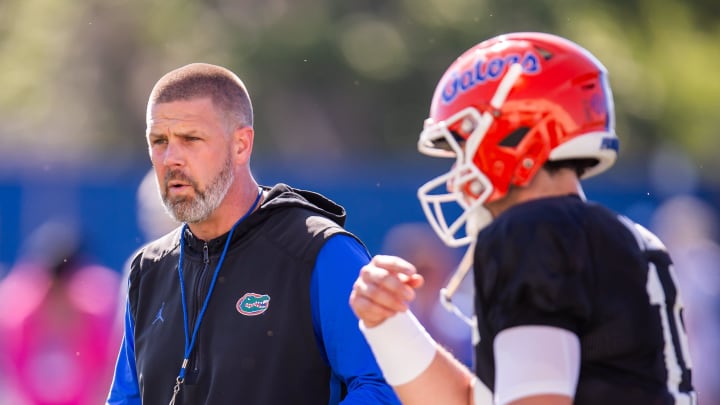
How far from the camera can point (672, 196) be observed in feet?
28.5

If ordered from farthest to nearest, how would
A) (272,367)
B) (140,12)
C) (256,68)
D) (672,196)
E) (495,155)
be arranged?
(140,12)
(256,68)
(672,196)
(272,367)
(495,155)

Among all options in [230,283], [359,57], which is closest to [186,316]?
[230,283]

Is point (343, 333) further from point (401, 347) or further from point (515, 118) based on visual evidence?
point (515, 118)

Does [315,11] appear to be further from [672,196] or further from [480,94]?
[480,94]

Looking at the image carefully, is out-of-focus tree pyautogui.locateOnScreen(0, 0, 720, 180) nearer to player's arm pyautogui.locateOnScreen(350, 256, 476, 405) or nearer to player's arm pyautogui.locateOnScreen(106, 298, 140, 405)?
player's arm pyautogui.locateOnScreen(106, 298, 140, 405)

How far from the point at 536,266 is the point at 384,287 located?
19.6 inches

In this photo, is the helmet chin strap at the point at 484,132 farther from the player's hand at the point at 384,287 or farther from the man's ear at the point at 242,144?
the man's ear at the point at 242,144

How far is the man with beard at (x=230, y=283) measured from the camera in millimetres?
3902

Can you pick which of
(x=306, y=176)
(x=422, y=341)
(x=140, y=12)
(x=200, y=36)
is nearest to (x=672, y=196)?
(x=306, y=176)

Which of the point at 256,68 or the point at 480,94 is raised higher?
the point at 256,68

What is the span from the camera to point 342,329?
3.88 meters

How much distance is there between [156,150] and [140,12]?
19.4 meters

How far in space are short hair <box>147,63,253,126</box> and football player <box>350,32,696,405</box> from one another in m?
1.62

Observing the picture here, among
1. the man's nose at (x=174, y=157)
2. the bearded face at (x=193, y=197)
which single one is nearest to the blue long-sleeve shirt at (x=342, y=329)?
the bearded face at (x=193, y=197)
